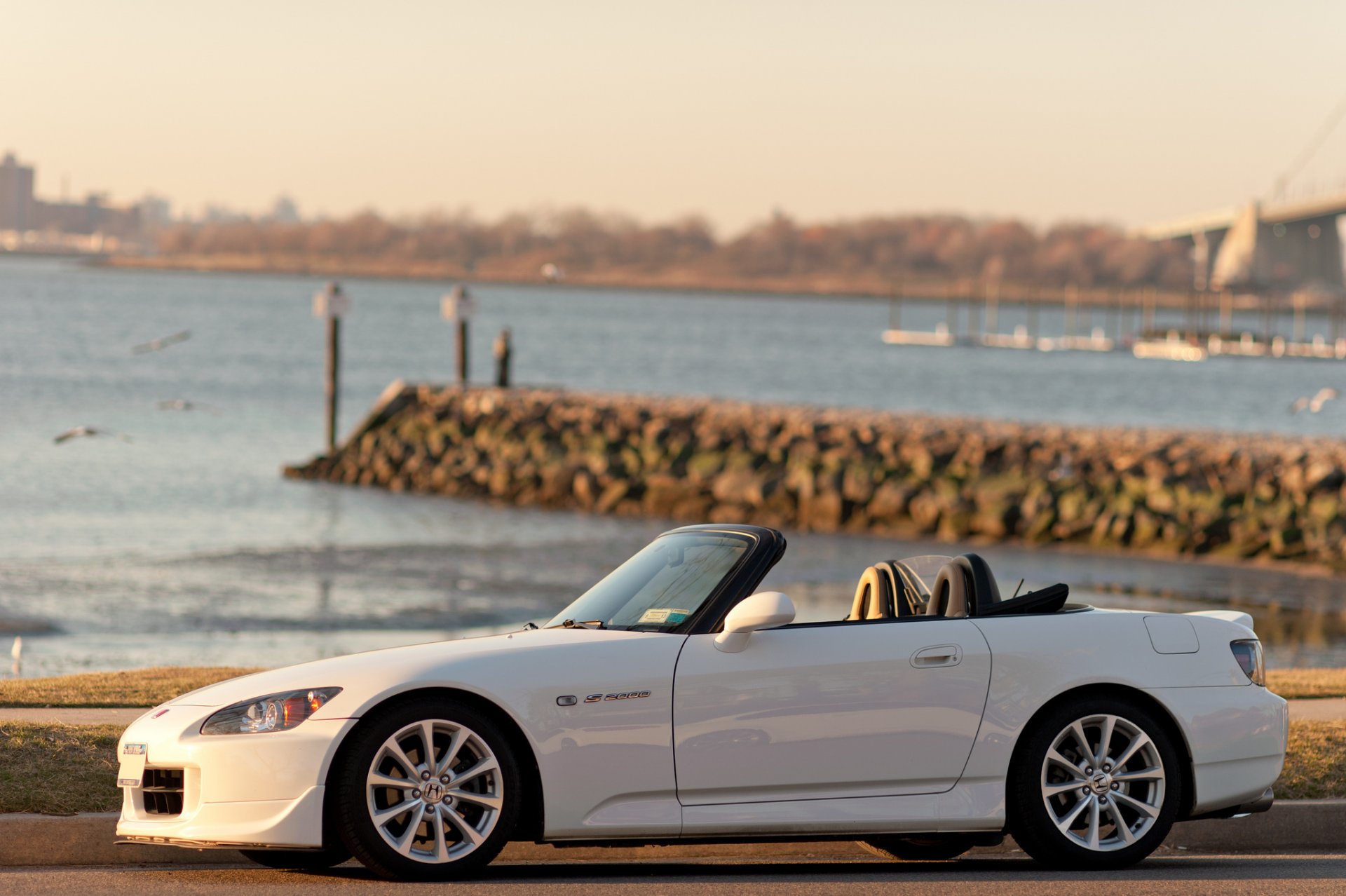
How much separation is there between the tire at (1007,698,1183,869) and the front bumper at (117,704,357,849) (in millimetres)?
2474

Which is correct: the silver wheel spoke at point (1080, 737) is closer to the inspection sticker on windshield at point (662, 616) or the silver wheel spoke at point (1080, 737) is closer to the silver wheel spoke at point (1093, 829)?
the silver wheel spoke at point (1093, 829)

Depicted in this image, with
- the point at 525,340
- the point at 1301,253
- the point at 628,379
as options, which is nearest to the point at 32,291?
the point at 525,340

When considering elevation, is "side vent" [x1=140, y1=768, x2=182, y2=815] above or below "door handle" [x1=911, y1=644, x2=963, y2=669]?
below

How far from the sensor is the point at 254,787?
19.8ft

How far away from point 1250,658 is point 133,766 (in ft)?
13.6

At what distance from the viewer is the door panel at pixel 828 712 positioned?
627 centimetres

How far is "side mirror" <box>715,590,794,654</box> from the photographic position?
243 inches

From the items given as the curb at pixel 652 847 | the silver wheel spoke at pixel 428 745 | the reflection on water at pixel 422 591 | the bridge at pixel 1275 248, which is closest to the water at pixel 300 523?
the reflection on water at pixel 422 591

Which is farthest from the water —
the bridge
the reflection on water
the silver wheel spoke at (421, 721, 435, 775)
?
the bridge

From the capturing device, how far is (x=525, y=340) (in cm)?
11162

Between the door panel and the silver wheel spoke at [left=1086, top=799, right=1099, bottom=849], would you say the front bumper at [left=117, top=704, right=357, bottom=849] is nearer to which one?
the door panel

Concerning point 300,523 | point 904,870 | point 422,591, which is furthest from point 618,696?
point 300,523

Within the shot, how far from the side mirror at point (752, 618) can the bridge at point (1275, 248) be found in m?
153

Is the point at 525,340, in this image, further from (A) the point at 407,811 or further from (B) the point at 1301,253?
(A) the point at 407,811
